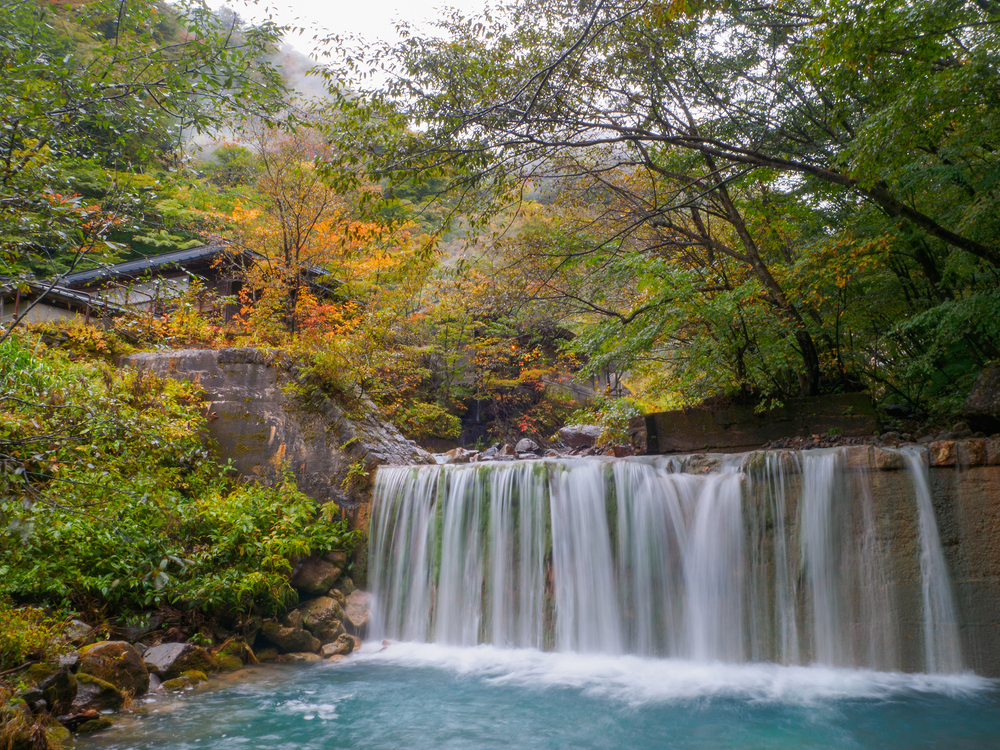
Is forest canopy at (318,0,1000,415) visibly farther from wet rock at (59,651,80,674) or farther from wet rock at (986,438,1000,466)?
wet rock at (59,651,80,674)

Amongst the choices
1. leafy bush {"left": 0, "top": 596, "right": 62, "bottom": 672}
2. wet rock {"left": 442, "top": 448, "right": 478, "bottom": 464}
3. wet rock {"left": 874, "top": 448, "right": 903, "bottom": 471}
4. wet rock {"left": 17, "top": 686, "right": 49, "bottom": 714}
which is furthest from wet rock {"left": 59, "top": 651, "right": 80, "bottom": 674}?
wet rock {"left": 874, "top": 448, "right": 903, "bottom": 471}

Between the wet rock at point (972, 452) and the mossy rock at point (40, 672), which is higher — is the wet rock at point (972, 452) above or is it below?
above

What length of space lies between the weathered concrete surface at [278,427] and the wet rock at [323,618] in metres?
1.40

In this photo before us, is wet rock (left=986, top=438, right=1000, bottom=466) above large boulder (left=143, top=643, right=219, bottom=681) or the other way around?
above

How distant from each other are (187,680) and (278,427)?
421 centimetres

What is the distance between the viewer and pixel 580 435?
15.7 m

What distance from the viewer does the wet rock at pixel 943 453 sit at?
5.57 metres

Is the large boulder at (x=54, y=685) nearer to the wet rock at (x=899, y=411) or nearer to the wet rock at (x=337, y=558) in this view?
the wet rock at (x=337, y=558)

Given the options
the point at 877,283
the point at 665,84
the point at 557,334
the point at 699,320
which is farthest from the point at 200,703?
the point at 557,334

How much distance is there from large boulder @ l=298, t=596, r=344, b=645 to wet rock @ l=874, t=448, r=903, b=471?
6.73m

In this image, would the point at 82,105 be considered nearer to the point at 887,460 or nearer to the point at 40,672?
the point at 40,672

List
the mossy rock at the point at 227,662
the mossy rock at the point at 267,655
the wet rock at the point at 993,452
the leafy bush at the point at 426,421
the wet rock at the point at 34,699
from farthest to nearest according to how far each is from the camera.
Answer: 1. the leafy bush at the point at 426,421
2. the mossy rock at the point at 267,655
3. the mossy rock at the point at 227,662
4. the wet rock at the point at 993,452
5. the wet rock at the point at 34,699

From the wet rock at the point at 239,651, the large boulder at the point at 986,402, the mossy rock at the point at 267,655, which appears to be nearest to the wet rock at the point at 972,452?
the large boulder at the point at 986,402

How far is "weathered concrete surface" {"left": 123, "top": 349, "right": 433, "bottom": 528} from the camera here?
9016 millimetres
